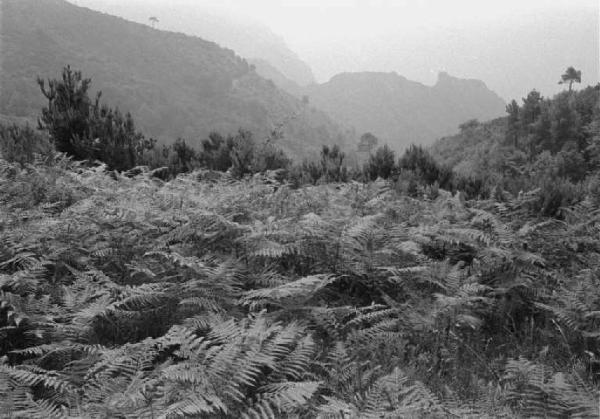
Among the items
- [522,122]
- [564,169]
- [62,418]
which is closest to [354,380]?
[62,418]

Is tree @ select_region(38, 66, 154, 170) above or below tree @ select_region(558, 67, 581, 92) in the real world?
below

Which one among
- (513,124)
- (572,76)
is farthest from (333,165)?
(572,76)

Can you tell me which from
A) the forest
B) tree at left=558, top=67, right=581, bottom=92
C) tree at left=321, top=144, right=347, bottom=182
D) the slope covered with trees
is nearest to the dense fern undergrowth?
the forest

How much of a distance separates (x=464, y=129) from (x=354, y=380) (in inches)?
1611

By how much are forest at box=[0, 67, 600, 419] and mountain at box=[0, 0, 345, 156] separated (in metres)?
74.5

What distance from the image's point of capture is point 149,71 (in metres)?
105

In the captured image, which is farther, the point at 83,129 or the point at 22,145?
the point at 83,129

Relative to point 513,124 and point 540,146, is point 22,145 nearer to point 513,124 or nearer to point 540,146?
point 540,146

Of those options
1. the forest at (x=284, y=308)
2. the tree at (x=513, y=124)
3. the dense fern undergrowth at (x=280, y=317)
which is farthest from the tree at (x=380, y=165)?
the tree at (x=513, y=124)

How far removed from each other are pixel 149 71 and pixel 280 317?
11452 cm

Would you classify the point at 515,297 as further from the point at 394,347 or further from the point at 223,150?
the point at 223,150

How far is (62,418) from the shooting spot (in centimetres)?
181

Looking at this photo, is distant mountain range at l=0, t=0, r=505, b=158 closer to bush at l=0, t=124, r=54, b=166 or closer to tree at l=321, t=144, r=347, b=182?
tree at l=321, t=144, r=347, b=182

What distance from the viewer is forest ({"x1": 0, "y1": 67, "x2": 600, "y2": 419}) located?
2059 mm
